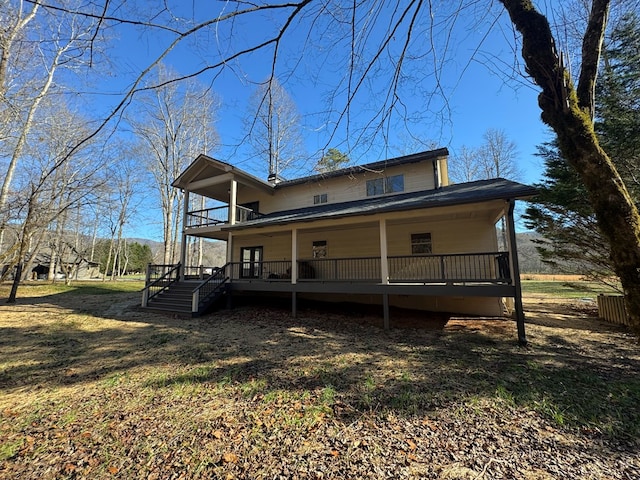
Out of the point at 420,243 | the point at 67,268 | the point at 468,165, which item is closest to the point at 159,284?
the point at 420,243

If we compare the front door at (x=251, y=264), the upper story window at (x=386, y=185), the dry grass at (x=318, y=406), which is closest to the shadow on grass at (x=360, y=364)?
the dry grass at (x=318, y=406)

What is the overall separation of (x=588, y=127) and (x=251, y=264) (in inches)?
580

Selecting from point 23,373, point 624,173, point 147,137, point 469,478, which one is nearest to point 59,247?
point 147,137

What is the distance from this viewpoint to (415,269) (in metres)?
11.1

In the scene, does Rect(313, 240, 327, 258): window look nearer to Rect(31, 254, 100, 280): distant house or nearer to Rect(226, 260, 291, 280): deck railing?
Rect(226, 260, 291, 280): deck railing

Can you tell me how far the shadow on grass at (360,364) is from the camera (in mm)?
4188

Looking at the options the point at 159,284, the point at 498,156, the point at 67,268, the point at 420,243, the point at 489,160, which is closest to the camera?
the point at 420,243

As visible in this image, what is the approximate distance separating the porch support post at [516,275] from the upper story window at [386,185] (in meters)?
5.29

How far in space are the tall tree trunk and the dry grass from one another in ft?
7.59

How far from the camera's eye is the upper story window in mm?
12609

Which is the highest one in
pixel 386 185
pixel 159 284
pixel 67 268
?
pixel 386 185

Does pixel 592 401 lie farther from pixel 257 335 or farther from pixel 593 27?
pixel 257 335

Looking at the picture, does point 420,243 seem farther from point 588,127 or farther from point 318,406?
point 588,127

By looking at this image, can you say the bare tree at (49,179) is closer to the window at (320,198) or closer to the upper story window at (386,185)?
the window at (320,198)
